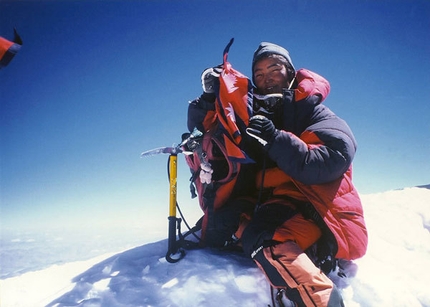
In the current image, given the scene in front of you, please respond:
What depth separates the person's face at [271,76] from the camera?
2.99 metres

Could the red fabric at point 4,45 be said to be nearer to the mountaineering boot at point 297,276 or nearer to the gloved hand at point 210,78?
the gloved hand at point 210,78

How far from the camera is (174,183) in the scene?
3094 millimetres

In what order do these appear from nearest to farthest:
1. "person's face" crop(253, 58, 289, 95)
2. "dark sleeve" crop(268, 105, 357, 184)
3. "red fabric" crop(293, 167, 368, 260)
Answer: "dark sleeve" crop(268, 105, 357, 184)
"red fabric" crop(293, 167, 368, 260)
"person's face" crop(253, 58, 289, 95)

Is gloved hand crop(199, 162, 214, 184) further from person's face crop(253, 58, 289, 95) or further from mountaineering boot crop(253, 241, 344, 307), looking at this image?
person's face crop(253, 58, 289, 95)

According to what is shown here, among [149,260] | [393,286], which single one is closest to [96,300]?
[149,260]

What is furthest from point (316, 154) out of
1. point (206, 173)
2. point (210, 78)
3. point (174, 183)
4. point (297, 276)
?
point (174, 183)

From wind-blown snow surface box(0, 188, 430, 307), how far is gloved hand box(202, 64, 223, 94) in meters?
1.93

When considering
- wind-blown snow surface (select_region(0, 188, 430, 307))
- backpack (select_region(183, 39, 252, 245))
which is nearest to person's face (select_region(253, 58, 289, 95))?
backpack (select_region(183, 39, 252, 245))

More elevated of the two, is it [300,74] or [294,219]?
[300,74]

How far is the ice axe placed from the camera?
290cm

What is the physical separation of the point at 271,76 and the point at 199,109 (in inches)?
39.4

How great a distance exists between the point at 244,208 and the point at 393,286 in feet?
5.34

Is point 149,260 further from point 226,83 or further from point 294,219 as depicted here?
point 226,83

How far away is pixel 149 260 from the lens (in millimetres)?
2908
